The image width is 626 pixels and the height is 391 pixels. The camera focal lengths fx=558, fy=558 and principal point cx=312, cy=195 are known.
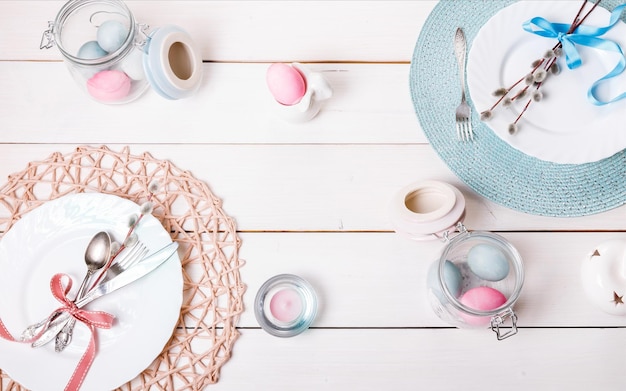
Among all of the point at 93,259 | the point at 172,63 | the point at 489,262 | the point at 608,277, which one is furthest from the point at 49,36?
the point at 608,277

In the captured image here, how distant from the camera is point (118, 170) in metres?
0.87

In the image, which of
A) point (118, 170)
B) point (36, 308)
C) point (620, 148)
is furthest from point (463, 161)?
point (36, 308)

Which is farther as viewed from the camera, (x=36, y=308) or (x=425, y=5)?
(x=425, y=5)

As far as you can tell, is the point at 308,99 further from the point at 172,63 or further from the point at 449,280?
the point at 449,280

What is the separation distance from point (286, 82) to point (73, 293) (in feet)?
1.43

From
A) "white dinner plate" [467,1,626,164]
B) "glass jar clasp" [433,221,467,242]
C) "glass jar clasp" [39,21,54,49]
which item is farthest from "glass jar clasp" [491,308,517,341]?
"glass jar clasp" [39,21,54,49]

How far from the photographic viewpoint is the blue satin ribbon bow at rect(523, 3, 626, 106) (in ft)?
2.61

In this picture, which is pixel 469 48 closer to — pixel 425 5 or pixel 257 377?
pixel 425 5

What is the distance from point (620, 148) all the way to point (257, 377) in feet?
2.03

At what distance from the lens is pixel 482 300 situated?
0.75 meters

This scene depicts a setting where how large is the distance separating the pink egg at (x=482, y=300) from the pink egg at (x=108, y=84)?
22.9 inches

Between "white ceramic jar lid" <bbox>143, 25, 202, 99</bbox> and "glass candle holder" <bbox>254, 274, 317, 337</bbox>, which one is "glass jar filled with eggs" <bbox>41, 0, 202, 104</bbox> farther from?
"glass candle holder" <bbox>254, 274, 317, 337</bbox>

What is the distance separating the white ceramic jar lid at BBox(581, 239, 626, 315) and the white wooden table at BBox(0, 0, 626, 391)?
21 millimetres

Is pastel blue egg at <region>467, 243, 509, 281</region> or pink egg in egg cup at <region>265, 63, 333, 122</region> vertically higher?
pink egg in egg cup at <region>265, 63, 333, 122</region>
